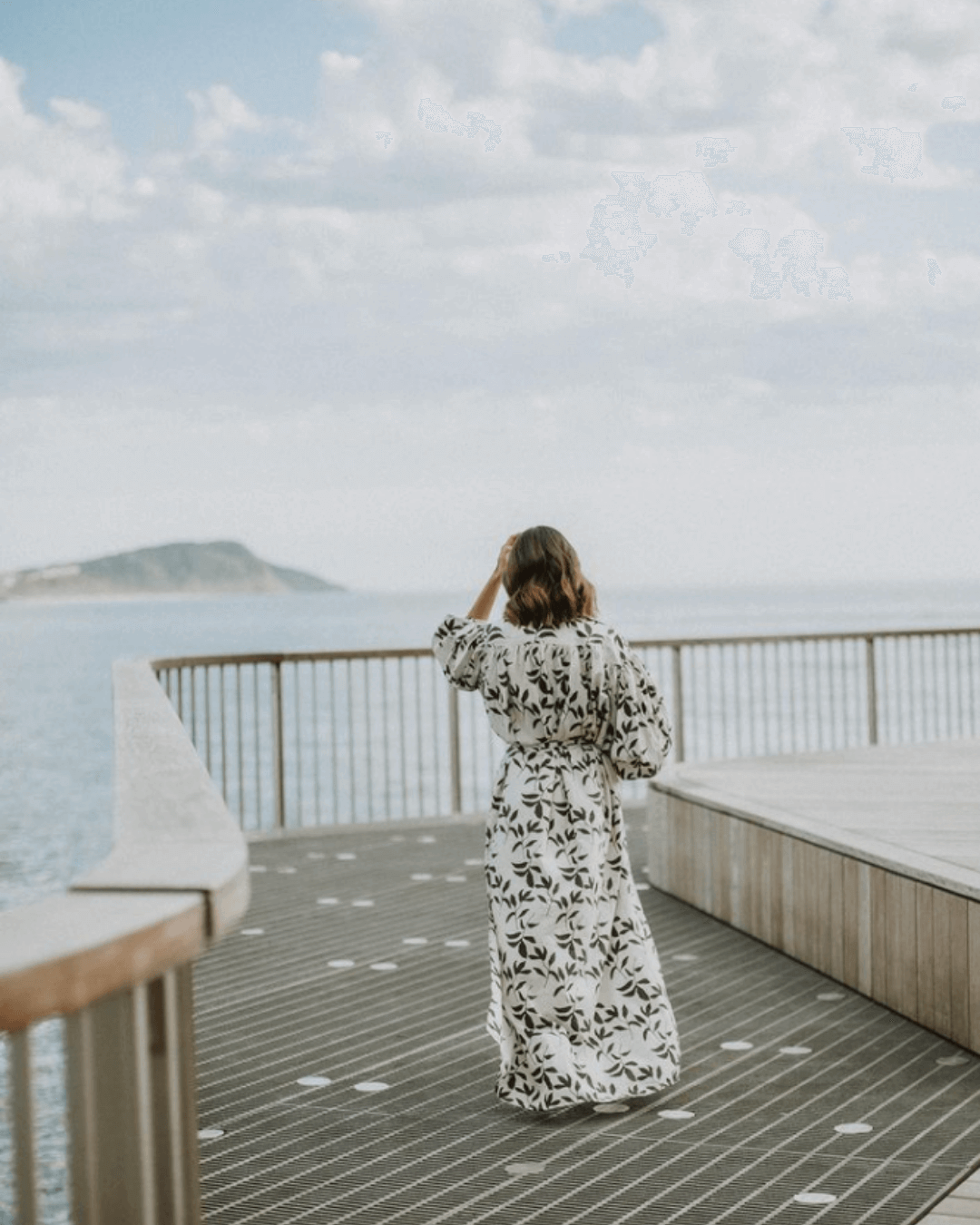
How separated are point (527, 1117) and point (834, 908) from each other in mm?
1598

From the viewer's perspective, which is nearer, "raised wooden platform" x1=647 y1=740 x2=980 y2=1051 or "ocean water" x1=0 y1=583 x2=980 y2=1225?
"raised wooden platform" x1=647 y1=740 x2=980 y2=1051

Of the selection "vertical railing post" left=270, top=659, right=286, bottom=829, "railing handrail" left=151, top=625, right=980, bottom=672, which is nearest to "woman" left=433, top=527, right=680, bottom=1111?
"railing handrail" left=151, top=625, right=980, bottom=672

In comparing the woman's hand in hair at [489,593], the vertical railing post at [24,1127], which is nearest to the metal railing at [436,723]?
the woman's hand in hair at [489,593]

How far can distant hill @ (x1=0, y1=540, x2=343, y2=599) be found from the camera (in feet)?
315

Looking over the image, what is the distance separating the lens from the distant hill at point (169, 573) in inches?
3775

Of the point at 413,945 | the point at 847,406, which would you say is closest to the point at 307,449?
the point at 847,406

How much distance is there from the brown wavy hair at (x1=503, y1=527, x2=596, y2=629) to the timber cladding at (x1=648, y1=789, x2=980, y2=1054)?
1.34 m

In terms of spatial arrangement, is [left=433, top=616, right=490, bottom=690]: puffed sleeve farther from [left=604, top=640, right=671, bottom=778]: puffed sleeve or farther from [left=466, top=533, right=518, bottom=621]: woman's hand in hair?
[left=604, top=640, right=671, bottom=778]: puffed sleeve

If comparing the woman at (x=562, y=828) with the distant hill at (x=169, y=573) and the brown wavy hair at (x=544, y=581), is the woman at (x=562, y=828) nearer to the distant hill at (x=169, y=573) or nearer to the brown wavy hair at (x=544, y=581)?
the brown wavy hair at (x=544, y=581)

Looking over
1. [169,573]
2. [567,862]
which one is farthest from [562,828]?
[169,573]

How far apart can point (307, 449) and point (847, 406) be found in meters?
30.9

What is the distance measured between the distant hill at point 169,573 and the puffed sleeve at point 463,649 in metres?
87.0

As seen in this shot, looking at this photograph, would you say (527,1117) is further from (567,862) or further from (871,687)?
(871,687)

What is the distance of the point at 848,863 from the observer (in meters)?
5.00
